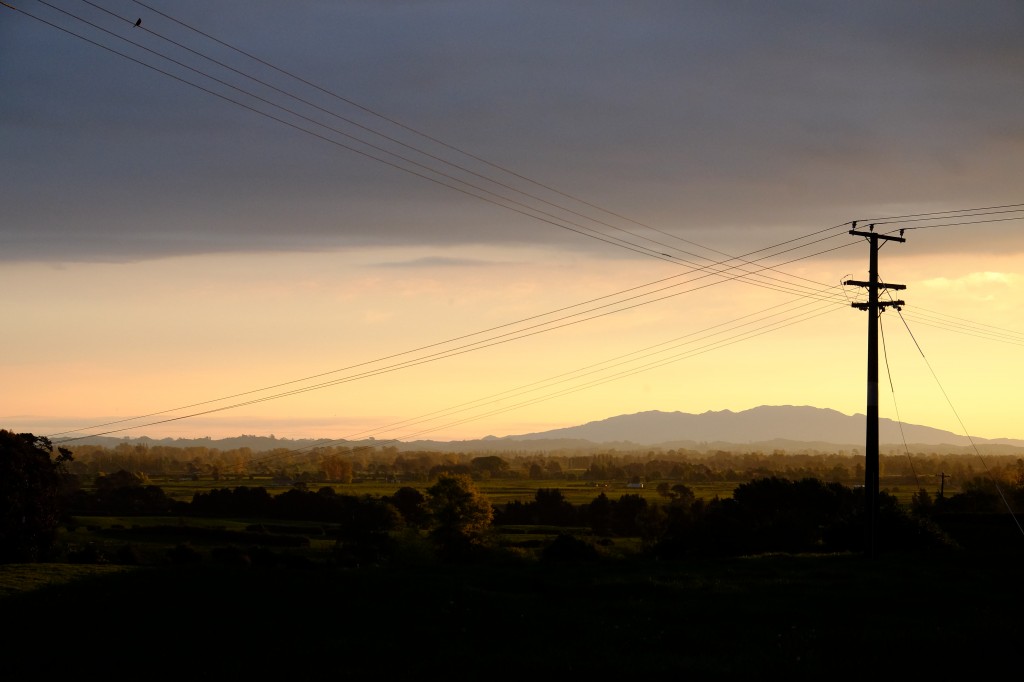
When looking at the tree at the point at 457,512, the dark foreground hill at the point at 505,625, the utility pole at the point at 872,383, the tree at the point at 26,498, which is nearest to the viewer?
the dark foreground hill at the point at 505,625

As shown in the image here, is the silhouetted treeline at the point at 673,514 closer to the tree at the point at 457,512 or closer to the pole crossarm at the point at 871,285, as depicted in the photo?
the tree at the point at 457,512

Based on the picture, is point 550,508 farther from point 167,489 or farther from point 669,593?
point 669,593

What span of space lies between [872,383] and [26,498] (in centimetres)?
5733

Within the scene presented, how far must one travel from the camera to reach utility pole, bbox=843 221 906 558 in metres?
44.1

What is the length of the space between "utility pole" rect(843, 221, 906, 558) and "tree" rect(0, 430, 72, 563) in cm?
5578

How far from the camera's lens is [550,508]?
431ft

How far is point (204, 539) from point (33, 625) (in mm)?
69516

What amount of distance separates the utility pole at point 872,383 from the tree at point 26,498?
55.8 m

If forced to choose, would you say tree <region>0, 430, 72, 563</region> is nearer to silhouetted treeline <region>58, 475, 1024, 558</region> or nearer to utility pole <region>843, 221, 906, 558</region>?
silhouetted treeline <region>58, 475, 1024, 558</region>

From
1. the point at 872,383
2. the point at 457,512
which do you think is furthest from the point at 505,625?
the point at 457,512

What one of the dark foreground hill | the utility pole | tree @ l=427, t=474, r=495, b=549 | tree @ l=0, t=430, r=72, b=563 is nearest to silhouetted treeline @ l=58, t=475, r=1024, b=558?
tree @ l=427, t=474, r=495, b=549

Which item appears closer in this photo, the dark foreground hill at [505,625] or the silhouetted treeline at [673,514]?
the dark foreground hill at [505,625]

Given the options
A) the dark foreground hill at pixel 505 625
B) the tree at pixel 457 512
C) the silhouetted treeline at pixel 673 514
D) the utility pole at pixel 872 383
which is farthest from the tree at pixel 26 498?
the utility pole at pixel 872 383

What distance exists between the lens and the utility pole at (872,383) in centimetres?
4409
